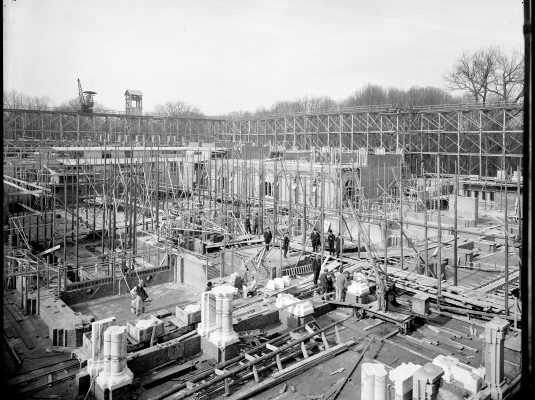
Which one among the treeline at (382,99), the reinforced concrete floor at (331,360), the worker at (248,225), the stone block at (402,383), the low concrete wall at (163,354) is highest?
the treeline at (382,99)

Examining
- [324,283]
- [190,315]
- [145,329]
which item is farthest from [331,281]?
[145,329]

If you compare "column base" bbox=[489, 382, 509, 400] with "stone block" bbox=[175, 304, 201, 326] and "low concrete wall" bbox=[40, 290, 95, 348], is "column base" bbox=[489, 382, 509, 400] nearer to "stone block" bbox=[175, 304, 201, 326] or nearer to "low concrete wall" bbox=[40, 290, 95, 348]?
"stone block" bbox=[175, 304, 201, 326]

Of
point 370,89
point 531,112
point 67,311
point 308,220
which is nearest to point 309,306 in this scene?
point 67,311

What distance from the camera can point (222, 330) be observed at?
33.1 feet

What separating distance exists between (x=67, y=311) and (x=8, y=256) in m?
4.66

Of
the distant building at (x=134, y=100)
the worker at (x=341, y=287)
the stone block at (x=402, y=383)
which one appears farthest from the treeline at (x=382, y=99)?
the stone block at (x=402, y=383)

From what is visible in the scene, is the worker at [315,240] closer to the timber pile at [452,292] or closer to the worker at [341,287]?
the timber pile at [452,292]

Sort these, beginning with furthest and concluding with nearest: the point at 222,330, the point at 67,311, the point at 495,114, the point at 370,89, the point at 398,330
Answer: the point at 370,89 → the point at 495,114 → the point at 67,311 → the point at 398,330 → the point at 222,330

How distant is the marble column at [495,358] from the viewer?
25.6ft

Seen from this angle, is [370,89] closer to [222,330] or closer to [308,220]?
[308,220]

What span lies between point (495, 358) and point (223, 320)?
5.24 meters

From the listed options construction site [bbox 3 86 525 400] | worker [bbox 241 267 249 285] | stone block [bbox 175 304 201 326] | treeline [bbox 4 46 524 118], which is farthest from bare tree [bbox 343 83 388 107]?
stone block [bbox 175 304 201 326]

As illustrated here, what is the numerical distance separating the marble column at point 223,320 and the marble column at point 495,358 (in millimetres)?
4881

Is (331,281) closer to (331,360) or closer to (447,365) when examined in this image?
(331,360)
